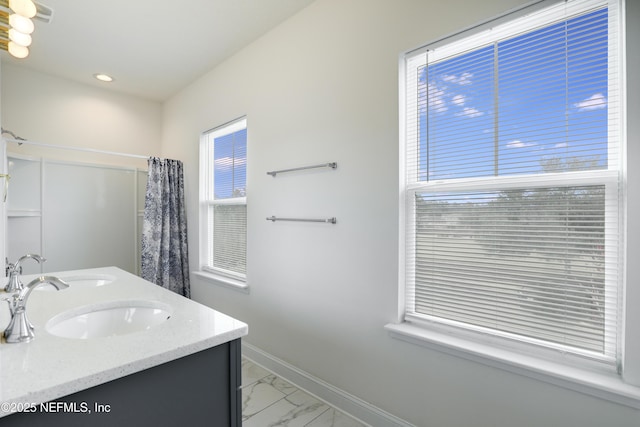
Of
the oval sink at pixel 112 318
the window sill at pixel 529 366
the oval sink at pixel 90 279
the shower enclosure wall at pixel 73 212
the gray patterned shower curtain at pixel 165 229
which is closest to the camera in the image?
the window sill at pixel 529 366

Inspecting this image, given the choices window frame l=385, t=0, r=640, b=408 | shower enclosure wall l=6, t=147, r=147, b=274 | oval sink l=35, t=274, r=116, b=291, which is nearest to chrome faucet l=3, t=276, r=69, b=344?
oval sink l=35, t=274, r=116, b=291

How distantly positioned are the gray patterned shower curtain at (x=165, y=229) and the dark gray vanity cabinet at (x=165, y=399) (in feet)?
7.69

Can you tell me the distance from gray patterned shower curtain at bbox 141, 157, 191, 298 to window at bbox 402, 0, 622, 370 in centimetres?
252

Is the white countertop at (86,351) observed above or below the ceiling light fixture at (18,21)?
below

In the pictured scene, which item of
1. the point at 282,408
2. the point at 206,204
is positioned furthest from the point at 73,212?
the point at 282,408

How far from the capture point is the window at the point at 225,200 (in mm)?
2783

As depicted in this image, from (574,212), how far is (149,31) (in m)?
2.92

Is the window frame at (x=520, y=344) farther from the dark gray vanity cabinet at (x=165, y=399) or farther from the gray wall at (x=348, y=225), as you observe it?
the dark gray vanity cabinet at (x=165, y=399)

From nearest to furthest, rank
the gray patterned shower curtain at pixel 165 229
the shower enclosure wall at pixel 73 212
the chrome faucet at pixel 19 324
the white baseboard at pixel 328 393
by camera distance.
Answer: the chrome faucet at pixel 19 324 < the white baseboard at pixel 328 393 < the shower enclosure wall at pixel 73 212 < the gray patterned shower curtain at pixel 165 229

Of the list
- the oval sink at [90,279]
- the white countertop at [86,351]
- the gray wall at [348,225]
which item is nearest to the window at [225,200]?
the gray wall at [348,225]

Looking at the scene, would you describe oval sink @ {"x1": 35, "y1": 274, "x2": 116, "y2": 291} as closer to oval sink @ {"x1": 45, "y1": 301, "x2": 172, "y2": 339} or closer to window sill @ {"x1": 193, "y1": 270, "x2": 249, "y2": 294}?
oval sink @ {"x1": 45, "y1": 301, "x2": 172, "y2": 339}

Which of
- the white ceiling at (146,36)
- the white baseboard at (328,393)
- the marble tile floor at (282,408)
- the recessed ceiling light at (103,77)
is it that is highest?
the white ceiling at (146,36)

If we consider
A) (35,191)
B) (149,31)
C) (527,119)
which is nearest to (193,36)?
(149,31)

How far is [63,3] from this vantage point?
207 centimetres
